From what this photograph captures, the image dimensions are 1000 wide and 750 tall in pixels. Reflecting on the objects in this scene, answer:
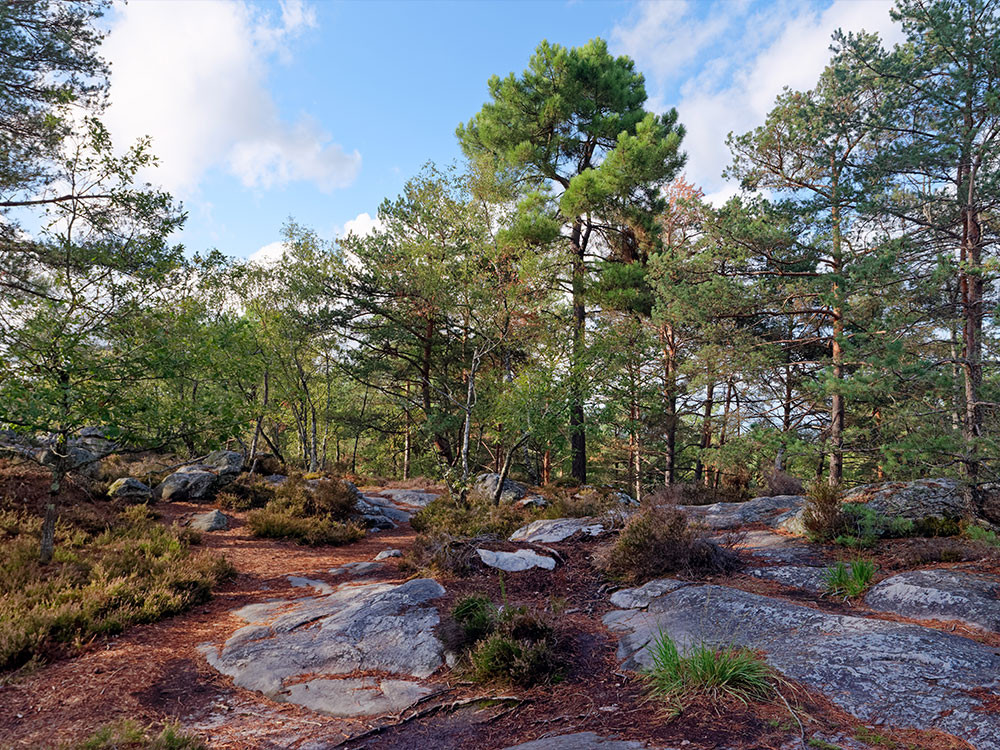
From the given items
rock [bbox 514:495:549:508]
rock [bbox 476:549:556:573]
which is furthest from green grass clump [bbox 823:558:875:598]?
rock [bbox 514:495:549:508]

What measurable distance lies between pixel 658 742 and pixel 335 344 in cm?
2035

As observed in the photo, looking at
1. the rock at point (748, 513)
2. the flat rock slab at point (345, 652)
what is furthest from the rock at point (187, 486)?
the rock at point (748, 513)

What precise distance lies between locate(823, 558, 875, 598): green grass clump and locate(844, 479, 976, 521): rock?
2.34 meters

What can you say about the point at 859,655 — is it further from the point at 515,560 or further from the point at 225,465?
the point at 225,465

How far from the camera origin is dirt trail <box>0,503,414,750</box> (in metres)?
3.59

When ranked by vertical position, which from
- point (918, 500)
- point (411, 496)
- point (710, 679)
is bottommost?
point (411, 496)

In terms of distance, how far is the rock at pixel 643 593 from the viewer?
556 centimetres

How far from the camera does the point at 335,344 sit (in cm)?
2127

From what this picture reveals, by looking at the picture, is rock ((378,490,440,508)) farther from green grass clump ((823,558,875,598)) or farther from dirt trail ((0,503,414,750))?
green grass clump ((823,558,875,598))

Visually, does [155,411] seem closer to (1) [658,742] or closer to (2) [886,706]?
(1) [658,742]

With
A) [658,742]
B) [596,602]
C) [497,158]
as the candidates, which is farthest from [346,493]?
[497,158]

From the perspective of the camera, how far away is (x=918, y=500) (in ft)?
25.4

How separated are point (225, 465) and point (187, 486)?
190 cm

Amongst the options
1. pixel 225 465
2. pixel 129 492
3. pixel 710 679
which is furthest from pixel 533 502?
pixel 710 679
